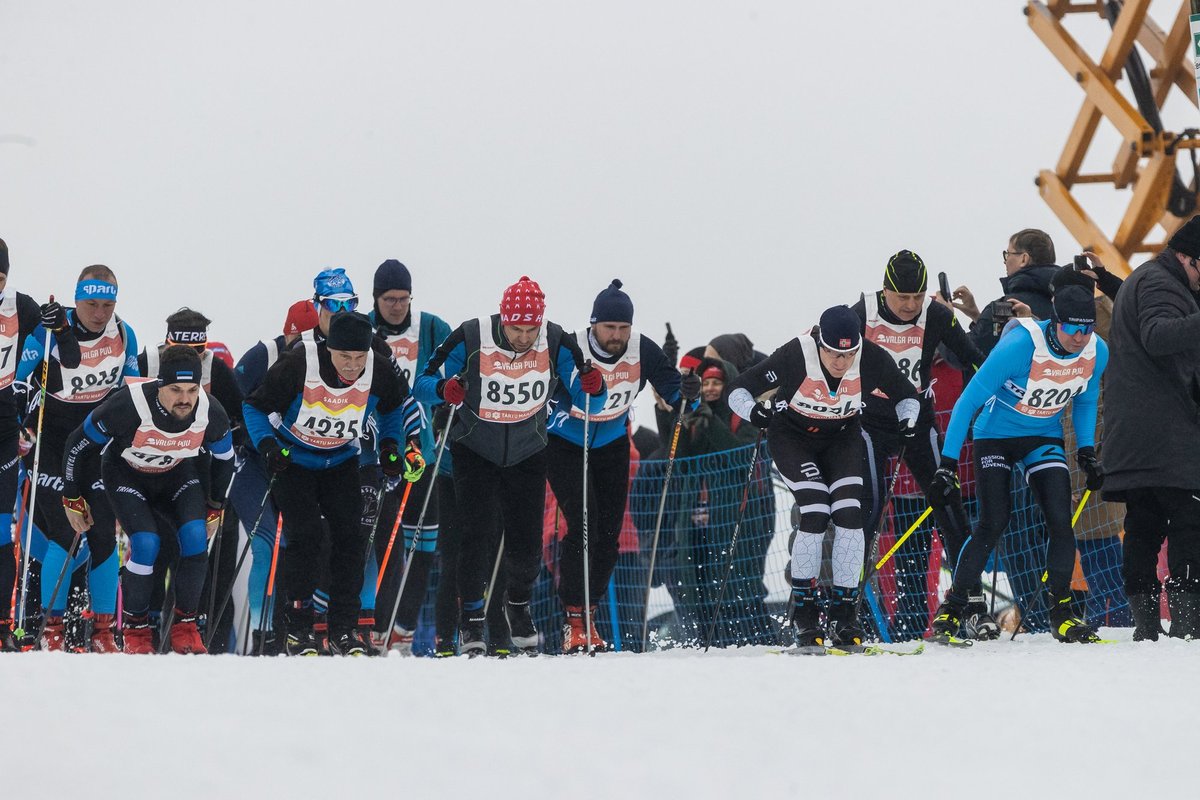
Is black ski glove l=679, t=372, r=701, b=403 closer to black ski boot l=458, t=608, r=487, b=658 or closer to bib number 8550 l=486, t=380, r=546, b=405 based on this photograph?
bib number 8550 l=486, t=380, r=546, b=405

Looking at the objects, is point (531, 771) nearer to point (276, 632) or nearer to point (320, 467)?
point (320, 467)

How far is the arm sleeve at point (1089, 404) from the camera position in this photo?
7.30 meters

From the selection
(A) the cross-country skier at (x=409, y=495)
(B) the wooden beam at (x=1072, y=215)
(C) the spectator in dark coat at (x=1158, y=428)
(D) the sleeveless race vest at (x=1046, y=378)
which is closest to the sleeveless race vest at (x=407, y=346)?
(A) the cross-country skier at (x=409, y=495)

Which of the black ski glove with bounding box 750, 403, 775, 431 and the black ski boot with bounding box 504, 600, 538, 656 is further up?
the black ski glove with bounding box 750, 403, 775, 431

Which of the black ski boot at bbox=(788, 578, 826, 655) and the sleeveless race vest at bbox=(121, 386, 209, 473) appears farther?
the sleeveless race vest at bbox=(121, 386, 209, 473)

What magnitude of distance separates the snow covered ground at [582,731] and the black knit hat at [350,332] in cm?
208

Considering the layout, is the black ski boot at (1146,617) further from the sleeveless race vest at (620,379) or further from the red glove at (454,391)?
the red glove at (454,391)

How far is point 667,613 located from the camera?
9.08 metres

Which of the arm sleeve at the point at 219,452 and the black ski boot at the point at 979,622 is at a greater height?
the arm sleeve at the point at 219,452

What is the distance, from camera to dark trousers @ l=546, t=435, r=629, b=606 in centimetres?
789

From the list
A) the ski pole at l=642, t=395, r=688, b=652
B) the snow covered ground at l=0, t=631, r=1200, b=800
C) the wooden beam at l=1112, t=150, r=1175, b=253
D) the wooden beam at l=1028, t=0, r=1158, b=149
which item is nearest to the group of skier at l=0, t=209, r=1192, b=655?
the ski pole at l=642, t=395, r=688, b=652

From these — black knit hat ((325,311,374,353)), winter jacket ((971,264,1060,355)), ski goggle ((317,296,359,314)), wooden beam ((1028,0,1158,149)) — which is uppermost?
Answer: wooden beam ((1028,0,1158,149))

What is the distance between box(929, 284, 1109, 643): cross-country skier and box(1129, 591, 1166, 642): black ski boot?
317 millimetres

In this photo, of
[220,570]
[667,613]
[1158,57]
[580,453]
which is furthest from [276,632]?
[1158,57]
